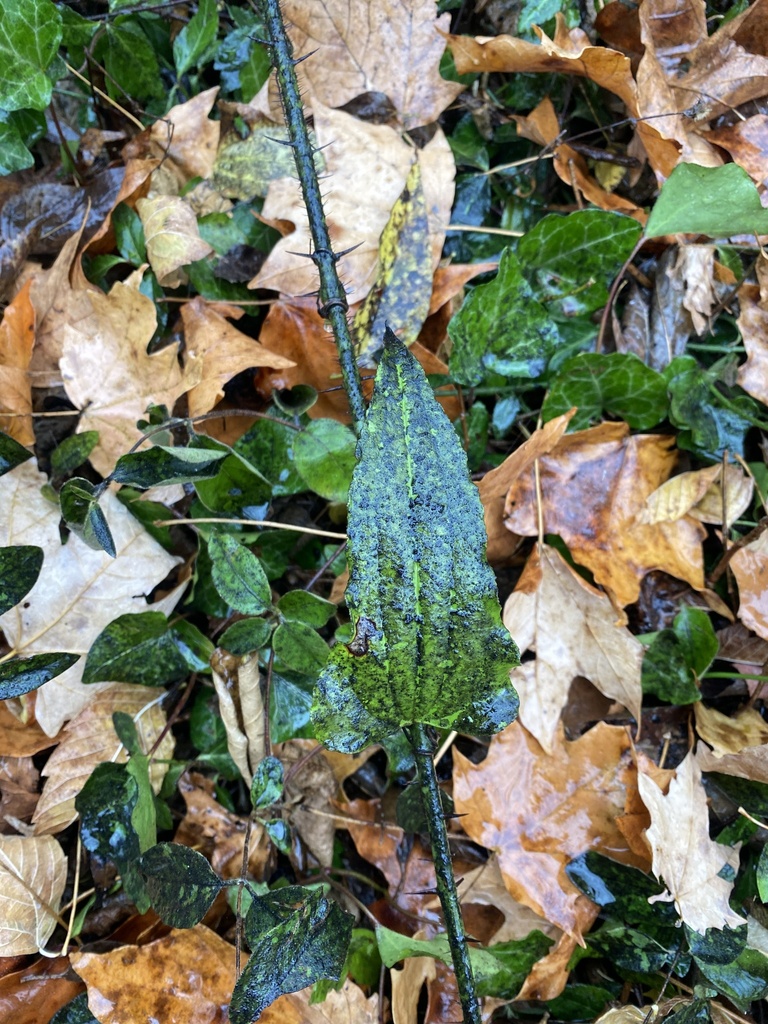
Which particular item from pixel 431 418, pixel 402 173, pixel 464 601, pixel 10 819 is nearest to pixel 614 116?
pixel 402 173

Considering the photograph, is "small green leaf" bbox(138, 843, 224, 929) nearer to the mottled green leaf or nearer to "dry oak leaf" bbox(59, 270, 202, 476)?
"dry oak leaf" bbox(59, 270, 202, 476)

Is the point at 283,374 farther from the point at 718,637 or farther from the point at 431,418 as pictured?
the point at 718,637

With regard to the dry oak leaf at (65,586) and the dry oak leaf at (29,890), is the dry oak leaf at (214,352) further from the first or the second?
the dry oak leaf at (29,890)

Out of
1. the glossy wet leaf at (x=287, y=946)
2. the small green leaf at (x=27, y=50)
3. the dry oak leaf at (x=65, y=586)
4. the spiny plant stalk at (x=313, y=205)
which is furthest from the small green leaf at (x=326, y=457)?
the small green leaf at (x=27, y=50)

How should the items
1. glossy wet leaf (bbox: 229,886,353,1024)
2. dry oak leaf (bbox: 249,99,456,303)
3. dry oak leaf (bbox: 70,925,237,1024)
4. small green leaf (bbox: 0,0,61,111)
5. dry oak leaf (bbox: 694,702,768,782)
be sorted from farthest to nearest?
1. dry oak leaf (bbox: 249,99,456,303)
2. small green leaf (bbox: 0,0,61,111)
3. dry oak leaf (bbox: 694,702,768,782)
4. dry oak leaf (bbox: 70,925,237,1024)
5. glossy wet leaf (bbox: 229,886,353,1024)

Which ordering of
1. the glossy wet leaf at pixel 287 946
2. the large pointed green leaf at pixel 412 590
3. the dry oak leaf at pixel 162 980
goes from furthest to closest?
1. the dry oak leaf at pixel 162 980
2. the glossy wet leaf at pixel 287 946
3. the large pointed green leaf at pixel 412 590

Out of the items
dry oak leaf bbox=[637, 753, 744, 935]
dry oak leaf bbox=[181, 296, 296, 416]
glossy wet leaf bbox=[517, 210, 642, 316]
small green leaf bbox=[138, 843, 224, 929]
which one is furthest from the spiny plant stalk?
dry oak leaf bbox=[637, 753, 744, 935]
